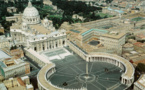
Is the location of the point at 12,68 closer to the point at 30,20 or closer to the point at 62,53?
the point at 62,53

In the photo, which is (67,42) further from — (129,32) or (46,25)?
(129,32)

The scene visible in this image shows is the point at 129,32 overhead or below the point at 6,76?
overhead

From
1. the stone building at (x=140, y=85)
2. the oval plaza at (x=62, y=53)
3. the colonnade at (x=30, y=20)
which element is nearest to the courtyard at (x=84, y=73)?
the oval plaza at (x=62, y=53)

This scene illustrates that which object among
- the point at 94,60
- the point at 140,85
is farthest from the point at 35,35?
the point at 140,85

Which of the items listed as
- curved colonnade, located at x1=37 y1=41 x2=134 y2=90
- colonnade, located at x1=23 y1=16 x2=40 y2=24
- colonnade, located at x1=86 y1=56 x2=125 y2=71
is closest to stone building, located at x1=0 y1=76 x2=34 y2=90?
curved colonnade, located at x1=37 y1=41 x2=134 y2=90

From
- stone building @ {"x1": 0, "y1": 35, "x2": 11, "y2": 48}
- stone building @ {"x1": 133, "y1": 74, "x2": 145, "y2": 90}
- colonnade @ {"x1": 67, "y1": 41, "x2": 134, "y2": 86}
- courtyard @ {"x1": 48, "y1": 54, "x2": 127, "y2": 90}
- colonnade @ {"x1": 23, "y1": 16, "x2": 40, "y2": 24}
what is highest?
colonnade @ {"x1": 23, "y1": 16, "x2": 40, "y2": 24}

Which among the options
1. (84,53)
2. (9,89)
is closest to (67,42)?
(84,53)

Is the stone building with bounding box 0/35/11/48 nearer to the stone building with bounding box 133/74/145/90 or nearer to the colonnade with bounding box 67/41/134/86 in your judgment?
the colonnade with bounding box 67/41/134/86

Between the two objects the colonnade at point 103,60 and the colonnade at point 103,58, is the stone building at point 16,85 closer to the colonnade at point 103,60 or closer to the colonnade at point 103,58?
the colonnade at point 103,58
